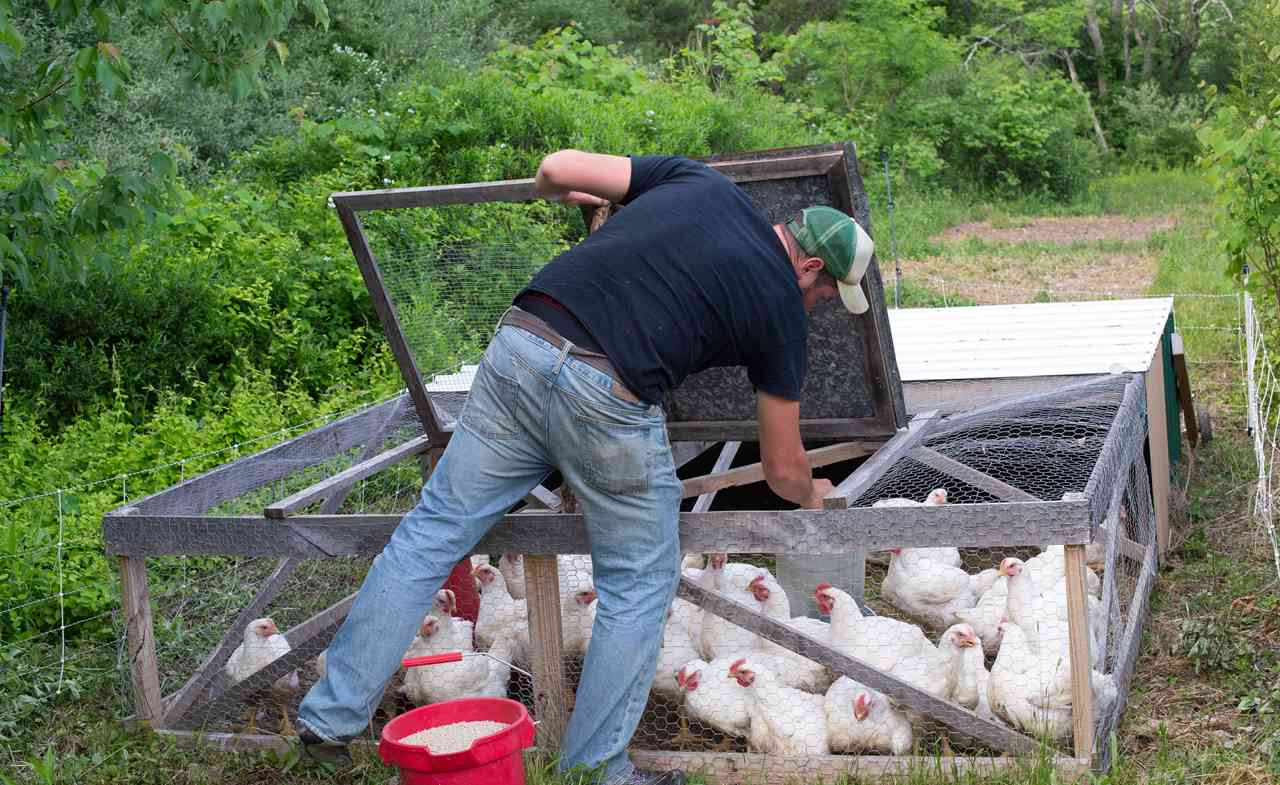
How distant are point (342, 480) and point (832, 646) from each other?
1.57m

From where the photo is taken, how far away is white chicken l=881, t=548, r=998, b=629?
4168 mm

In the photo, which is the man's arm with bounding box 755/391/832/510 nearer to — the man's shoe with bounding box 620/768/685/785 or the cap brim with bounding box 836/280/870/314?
the cap brim with bounding box 836/280/870/314

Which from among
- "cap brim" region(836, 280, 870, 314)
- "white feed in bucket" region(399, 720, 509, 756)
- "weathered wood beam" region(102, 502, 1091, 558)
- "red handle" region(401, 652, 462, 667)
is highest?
"cap brim" region(836, 280, 870, 314)

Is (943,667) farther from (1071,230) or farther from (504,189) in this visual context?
(1071,230)

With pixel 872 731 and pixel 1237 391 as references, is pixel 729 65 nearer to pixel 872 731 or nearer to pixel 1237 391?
pixel 1237 391

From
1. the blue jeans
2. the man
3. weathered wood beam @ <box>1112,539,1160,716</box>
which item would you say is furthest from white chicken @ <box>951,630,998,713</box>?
the blue jeans

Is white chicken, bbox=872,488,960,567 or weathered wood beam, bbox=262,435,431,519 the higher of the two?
weathered wood beam, bbox=262,435,431,519

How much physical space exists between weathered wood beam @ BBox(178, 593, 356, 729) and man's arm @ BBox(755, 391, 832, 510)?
1.23 m

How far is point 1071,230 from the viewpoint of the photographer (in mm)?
15711

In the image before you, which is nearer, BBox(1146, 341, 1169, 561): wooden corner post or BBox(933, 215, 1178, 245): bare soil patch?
BBox(1146, 341, 1169, 561): wooden corner post

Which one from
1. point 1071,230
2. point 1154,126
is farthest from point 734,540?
point 1154,126

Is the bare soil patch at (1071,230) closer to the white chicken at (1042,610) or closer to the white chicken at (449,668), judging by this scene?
the white chicken at (1042,610)

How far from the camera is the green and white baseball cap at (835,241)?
119 inches

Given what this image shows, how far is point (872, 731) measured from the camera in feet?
10.9
